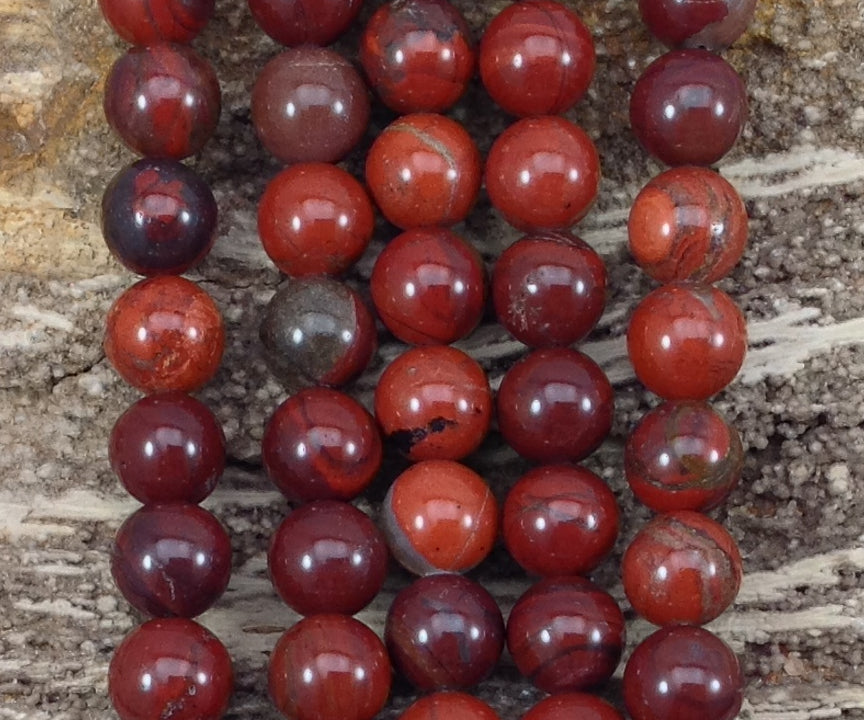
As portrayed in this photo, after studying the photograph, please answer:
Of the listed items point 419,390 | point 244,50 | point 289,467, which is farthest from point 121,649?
point 244,50

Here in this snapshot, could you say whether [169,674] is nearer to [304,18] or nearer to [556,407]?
[556,407]

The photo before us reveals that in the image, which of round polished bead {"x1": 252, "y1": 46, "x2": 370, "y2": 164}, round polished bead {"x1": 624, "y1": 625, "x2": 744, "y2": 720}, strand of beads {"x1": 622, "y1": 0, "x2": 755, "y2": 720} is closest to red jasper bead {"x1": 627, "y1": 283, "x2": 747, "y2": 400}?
strand of beads {"x1": 622, "y1": 0, "x2": 755, "y2": 720}

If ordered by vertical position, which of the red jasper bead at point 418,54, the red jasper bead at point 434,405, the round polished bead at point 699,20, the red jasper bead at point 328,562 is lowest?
the red jasper bead at point 328,562

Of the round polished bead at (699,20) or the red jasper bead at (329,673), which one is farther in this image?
the round polished bead at (699,20)

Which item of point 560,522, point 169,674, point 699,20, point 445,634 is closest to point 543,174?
point 699,20

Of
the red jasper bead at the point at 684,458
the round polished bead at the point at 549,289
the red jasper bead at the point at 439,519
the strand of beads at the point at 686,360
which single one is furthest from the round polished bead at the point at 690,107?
the red jasper bead at the point at 439,519

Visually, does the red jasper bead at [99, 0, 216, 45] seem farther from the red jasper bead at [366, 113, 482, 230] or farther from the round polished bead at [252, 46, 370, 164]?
the red jasper bead at [366, 113, 482, 230]

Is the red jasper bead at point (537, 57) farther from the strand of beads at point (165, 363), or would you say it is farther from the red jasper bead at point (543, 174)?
the strand of beads at point (165, 363)
